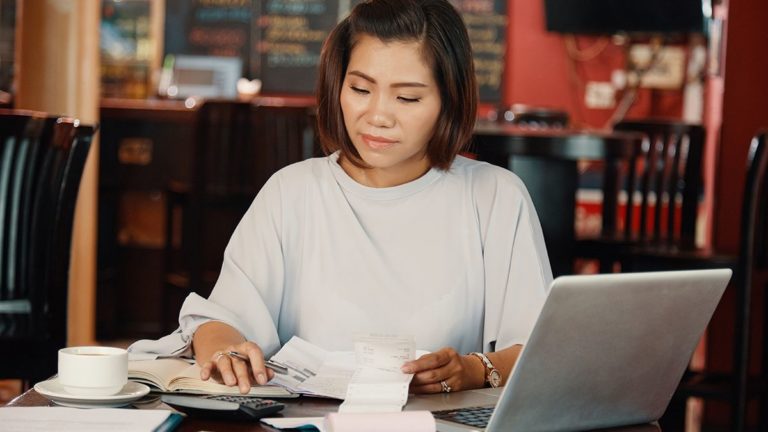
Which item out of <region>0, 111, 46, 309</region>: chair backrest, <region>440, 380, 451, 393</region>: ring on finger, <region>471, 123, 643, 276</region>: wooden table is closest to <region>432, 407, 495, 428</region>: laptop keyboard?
<region>440, 380, 451, 393</region>: ring on finger

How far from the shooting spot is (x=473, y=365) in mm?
1605

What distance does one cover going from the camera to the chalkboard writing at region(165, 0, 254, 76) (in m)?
7.43

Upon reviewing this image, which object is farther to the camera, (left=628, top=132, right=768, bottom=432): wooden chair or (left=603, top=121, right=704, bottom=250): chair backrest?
(left=603, top=121, right=704, bottom=250): chair backrest

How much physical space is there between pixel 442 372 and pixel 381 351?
4.3 inches

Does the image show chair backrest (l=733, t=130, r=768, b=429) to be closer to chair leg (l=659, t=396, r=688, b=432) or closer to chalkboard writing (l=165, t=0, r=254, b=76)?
chair leg (l=659, t=396, r=688, b=432)

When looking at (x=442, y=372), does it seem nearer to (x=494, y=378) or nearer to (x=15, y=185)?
(x=494, y=378)

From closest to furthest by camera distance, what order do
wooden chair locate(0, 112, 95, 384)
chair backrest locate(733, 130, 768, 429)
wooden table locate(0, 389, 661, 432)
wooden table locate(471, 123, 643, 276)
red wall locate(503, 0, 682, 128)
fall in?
wooden table locate(0, 389, 661, 432)
wooden chair locate(0, 112, 95, 384)
chair backrest locate(733, 130, 768, 429)
wooden table locate(471, 123, 643, 276)
red wall locate(503, 0, 682, 128)

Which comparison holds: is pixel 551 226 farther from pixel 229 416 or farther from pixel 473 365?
pixel 229 416

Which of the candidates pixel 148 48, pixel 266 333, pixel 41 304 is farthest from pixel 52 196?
pixel 148 48

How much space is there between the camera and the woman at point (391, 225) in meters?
1.80

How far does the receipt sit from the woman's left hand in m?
0.01

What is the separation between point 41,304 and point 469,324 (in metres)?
1.21

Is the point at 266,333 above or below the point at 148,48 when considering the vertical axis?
below

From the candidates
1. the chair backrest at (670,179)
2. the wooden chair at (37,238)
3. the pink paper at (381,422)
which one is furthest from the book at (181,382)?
the chair backrest at (670,179)
